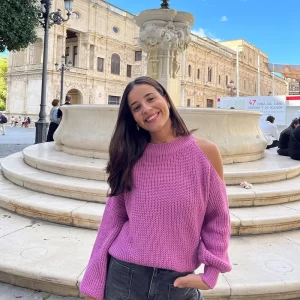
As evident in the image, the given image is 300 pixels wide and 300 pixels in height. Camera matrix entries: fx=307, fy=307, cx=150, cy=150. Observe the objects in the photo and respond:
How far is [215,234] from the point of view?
3.71 ft

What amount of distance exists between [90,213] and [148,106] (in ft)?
6.91

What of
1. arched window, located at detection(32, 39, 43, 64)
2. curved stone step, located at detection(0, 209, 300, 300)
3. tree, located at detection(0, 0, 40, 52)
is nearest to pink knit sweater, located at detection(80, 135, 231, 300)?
curved stone step, located at detection(0, 209, 300, 300)

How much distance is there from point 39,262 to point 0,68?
163ft

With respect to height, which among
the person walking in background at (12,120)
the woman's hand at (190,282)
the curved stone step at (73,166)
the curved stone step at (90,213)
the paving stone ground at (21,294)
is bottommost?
the paving stone ground at (21,294)

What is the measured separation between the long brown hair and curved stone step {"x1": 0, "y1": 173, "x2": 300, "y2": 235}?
1.90 meters

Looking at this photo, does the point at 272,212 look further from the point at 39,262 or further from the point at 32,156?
the point at 32,156

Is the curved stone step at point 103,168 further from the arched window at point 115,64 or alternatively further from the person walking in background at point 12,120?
the arched window at point 115,64

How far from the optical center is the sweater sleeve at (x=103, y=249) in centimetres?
114

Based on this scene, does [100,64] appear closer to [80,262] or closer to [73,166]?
[73,166]

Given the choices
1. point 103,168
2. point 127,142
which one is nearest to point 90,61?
point 103,168

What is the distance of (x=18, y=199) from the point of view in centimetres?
345

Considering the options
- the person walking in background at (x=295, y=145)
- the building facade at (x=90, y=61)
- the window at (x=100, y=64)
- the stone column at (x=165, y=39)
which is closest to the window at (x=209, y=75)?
the building facade at (x=90, y=61)

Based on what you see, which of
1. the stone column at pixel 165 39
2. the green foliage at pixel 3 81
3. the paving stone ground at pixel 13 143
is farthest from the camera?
the green foliage at pixel 3 81

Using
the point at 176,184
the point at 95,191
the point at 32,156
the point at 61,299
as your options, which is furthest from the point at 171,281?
the point at 32,156
